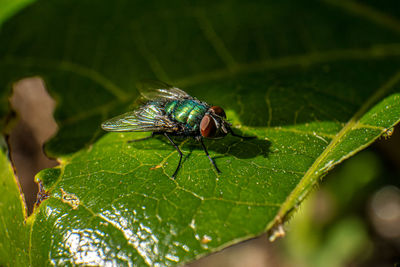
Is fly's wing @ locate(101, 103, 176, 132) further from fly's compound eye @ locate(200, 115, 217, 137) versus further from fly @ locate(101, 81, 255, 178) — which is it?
fly's compound eye @ locate(200, 115, 217, 137)

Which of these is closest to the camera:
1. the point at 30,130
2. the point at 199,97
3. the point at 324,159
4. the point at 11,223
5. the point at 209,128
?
the point at 324,159

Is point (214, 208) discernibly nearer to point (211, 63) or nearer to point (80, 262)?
point (80, 262)

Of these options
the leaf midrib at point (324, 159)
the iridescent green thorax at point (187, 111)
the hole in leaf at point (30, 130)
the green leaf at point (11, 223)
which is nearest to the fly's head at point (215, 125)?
the iridescent green thorax at point (187, 111)

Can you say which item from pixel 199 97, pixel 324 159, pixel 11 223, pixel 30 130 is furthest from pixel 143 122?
pixel 30 130

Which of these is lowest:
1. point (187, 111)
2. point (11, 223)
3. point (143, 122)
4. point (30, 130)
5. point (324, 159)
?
point (30, 130)

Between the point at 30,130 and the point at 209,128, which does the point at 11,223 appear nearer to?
the point at 209,128

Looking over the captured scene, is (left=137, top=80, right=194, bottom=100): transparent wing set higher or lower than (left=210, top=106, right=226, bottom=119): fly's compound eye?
lower

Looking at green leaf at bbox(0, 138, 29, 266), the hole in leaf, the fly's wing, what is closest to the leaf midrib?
the fly's wing

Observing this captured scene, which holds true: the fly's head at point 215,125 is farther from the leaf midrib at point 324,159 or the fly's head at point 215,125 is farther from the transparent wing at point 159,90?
the leaf midrib at point 324,159
